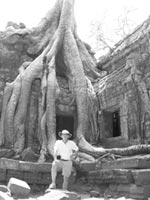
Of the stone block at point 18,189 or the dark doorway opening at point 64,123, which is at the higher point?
the dark doorway opening at point 64,123

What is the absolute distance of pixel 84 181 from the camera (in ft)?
A: 17.0

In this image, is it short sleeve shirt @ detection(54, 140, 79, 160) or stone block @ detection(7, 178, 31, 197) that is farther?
short sleeve shirt @ detection(54, 140, 79, 160)

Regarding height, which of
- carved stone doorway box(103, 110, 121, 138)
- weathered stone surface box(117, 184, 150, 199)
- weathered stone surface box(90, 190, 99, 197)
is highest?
carved stone doorway box(103, 110, 121, 138)

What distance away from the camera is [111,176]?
4.28 meters

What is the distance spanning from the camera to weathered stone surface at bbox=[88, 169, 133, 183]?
156 inches

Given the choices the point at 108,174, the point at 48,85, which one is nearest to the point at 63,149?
the point at 108,174

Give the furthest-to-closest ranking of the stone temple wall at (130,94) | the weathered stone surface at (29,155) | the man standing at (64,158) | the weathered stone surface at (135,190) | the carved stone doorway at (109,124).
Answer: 1. the carved stone doorway at (109,124)
2. the stone temple wall at (130,94)
3. the weathered stone surface at (29,155)
4. the man standing at (64,158)
5. the weathered stone surface at (135,190)

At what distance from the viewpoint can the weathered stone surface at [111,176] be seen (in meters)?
3.96

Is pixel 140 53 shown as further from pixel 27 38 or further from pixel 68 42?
pixel 27 38

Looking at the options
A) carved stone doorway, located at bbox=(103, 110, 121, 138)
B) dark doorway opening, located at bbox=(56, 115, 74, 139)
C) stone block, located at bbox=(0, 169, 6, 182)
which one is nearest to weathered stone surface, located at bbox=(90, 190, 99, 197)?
stone block, located at bbox=(0, 169, 6, 182)

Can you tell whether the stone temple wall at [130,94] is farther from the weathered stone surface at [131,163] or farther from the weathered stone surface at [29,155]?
the weathered stone surface at [29,155]

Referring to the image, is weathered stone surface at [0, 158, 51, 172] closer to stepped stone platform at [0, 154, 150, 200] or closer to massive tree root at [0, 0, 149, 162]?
stepped stone platform at [0, 154, 150, 200]

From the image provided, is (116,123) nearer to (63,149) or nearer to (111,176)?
(111,176)

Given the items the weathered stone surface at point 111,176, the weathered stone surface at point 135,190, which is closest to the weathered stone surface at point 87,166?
the weathered stone surface at point 111,176
